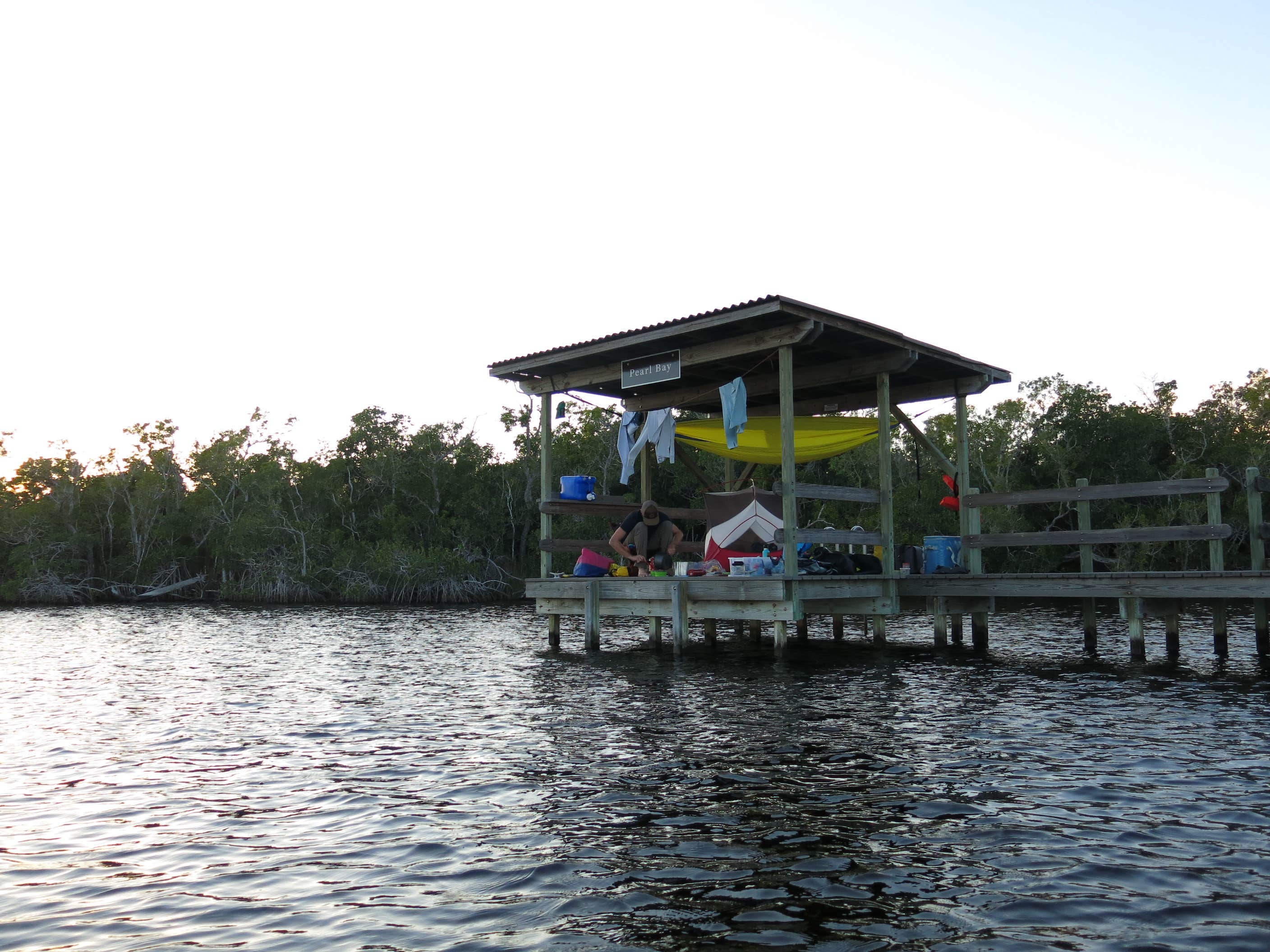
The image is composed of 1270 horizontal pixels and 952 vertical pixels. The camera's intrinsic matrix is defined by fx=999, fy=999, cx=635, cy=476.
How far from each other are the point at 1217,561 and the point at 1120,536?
1356mm

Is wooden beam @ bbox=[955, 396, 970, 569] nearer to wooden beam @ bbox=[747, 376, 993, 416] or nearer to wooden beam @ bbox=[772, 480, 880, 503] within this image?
wooden beam @ bbox=[747, 376, 993, 416]

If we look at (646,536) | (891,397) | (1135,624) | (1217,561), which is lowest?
(1135,624)

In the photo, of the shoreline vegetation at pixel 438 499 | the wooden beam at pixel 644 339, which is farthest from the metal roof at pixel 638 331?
the shoreline vegetation at pixel 438 499

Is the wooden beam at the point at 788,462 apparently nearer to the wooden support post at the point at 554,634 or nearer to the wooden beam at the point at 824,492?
the wooden beam at the point at 824,492

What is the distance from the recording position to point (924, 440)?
51.9 ft

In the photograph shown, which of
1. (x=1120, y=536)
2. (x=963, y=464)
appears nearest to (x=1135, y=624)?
(x=1120, y=536)

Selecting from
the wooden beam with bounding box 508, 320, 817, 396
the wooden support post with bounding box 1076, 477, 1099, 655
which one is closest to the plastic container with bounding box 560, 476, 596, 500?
the wooden beam with bounding box 508, 320, 817, 396

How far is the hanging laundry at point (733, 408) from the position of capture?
570 inches

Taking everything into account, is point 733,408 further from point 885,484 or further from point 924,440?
point 924,440

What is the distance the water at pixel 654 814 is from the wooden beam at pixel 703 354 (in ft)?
14.4

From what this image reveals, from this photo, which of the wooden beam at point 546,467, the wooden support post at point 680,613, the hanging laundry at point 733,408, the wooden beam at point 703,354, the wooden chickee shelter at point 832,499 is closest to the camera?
the wooden chickee shelter at point 832,499

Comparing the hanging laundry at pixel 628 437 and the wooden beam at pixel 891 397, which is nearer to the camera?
the wooden beam at pixel 891 397

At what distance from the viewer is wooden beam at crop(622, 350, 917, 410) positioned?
14.4m

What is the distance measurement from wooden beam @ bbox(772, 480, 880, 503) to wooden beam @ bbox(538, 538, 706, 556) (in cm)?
264
